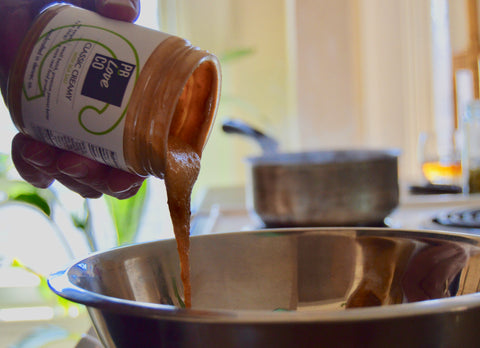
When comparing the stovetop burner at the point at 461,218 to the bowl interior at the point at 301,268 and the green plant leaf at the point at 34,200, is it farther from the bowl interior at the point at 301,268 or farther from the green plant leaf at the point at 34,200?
the green plant leaf at the point at 34,200

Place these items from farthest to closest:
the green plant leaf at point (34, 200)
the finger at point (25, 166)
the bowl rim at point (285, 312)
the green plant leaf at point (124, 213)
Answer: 1. the green plant leaf at point (124, 213)
2. the green plant leaf at point (34, 200)
3. the finger at point (25, 166)
4. the bowl rim at point (285, 312)

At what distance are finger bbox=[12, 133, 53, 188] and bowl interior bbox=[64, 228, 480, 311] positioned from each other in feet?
0.81

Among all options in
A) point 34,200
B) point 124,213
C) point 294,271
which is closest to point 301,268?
point 294,271

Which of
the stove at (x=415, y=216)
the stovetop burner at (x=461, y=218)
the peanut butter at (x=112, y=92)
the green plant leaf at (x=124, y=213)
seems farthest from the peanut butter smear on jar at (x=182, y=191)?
the green plant leaf at (x=124, y=213)

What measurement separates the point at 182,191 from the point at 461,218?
1.79 ft

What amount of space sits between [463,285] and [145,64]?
0.27m

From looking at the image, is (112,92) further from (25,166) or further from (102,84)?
(25,166)

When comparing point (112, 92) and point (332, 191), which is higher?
point (112, 92)

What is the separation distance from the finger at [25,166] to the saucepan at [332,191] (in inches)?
12.2

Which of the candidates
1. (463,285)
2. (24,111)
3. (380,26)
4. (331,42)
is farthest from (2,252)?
(463,285)

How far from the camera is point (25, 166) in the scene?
0.67 meters

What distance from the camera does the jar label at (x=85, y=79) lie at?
431 millimetres

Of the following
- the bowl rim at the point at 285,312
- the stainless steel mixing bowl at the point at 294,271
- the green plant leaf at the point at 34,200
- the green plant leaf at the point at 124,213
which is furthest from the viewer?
the green plant leaf at the point at 124,213

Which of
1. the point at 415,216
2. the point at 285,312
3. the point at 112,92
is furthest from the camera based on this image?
the point at 415,216
